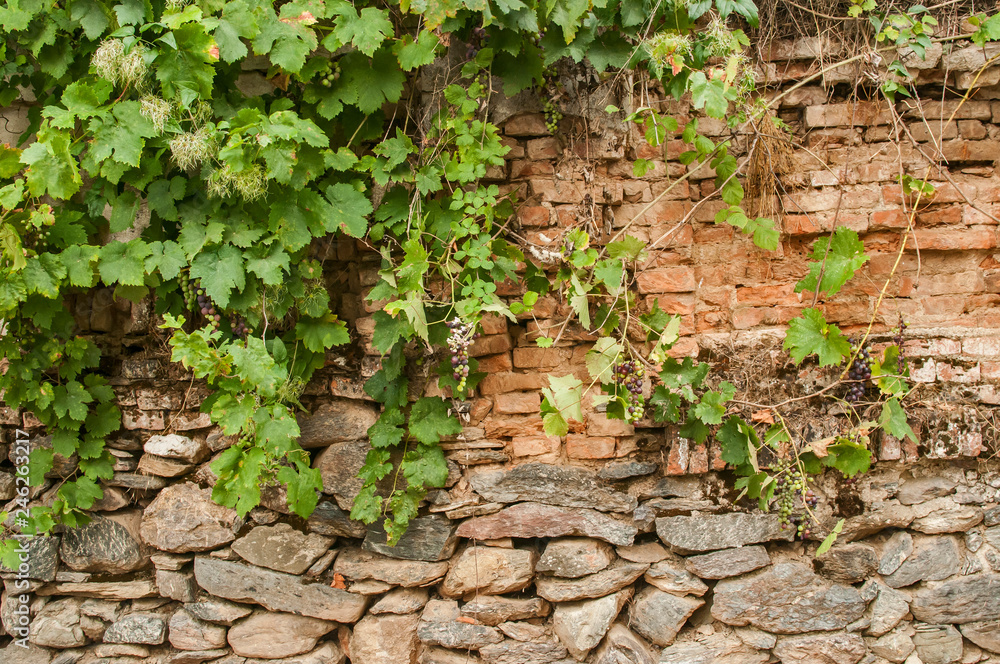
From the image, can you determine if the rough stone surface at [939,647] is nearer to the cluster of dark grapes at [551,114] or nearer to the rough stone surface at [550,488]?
the rough stone surface at [550,488]

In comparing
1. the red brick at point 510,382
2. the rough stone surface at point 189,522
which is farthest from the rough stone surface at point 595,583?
the rough stone surface at point 189,522

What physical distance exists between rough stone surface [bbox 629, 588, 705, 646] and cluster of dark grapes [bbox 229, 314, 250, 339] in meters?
1.61

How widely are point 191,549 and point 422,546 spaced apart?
88 centimetres

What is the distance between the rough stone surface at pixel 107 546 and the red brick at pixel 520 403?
1.48 meters

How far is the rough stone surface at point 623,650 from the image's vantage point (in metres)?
A: 2.09

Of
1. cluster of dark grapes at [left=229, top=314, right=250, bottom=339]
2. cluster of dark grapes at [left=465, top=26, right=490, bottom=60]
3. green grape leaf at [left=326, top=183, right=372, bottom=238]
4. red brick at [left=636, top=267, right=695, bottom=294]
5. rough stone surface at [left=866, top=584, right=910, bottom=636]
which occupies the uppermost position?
cluster of dark grapes at [left=465, top=26, right=490, bottom=60]

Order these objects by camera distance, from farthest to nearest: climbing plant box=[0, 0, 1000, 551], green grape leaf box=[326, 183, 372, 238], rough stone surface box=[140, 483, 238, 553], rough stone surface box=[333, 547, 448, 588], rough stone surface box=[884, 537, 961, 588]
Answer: rough stone surface box=[140, 483, 238, 553]
rough stone surface box=[333, 547, 448, 588]
rough stone surface box=[884, 537, 961, 588]
green grape leaf box=[326, 183, 372, 238]
climbing plant box=[0, 0, 1000, 551]

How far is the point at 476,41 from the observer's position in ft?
6.67

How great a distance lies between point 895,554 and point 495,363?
4.88 ft

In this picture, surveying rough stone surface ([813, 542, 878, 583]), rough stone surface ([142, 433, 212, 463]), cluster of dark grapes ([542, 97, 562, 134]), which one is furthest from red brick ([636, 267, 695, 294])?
rough stone surface ([142, 433, 212, 463])

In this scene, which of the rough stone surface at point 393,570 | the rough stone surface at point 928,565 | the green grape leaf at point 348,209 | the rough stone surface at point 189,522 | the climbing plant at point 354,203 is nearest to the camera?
the climbing plant at point 354,203

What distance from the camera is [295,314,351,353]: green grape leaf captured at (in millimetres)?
2121

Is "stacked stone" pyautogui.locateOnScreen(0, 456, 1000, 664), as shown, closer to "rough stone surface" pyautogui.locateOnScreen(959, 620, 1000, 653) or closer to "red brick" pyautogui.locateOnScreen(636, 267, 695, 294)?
"rough stone surface" pyautogui.locateOnScreen(959, 620, 1000, 653)

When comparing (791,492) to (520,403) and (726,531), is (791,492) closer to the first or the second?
(726,531)
